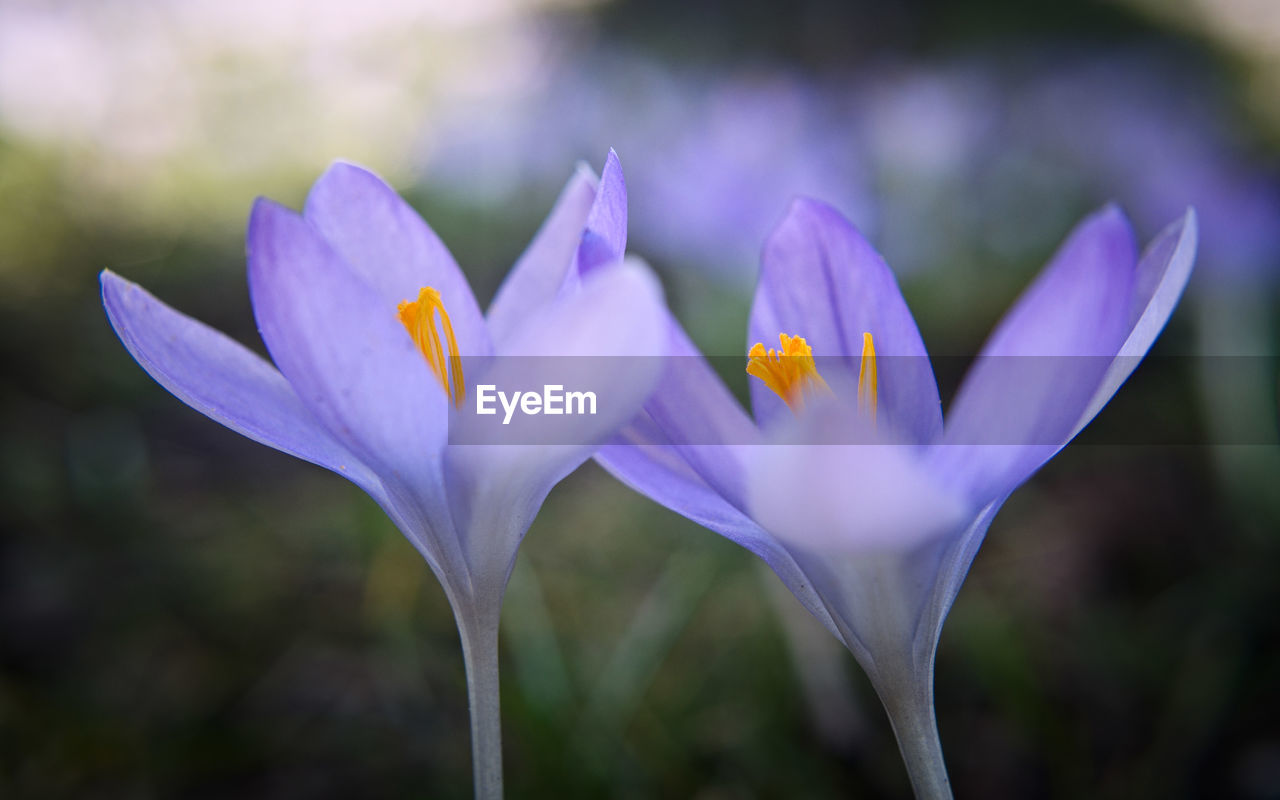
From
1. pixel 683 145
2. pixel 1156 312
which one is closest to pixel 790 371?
pixel 1156 312

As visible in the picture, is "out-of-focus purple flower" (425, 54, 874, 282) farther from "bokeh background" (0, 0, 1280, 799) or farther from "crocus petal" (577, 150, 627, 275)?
"crocus petal" (577, 150, 627, 275)

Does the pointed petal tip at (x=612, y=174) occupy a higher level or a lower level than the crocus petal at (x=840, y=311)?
higher

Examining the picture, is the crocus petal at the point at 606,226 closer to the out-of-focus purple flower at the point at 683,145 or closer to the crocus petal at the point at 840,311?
the crocus petal at the point at 840,311

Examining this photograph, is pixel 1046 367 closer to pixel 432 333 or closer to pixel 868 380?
pixel 868 380

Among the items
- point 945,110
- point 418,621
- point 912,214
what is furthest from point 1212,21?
point 418,621

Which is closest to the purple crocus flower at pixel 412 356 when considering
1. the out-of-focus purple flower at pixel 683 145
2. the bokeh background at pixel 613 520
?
the bokeh background at pixel 613 520

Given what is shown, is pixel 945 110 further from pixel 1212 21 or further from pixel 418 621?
pixel 418 621

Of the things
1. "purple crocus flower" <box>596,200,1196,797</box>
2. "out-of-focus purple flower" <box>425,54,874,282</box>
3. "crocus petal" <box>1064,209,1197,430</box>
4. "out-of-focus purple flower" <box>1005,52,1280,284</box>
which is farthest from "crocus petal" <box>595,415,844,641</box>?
"out-of-focus purple flower" <box>1005,52,1280,284</box>
